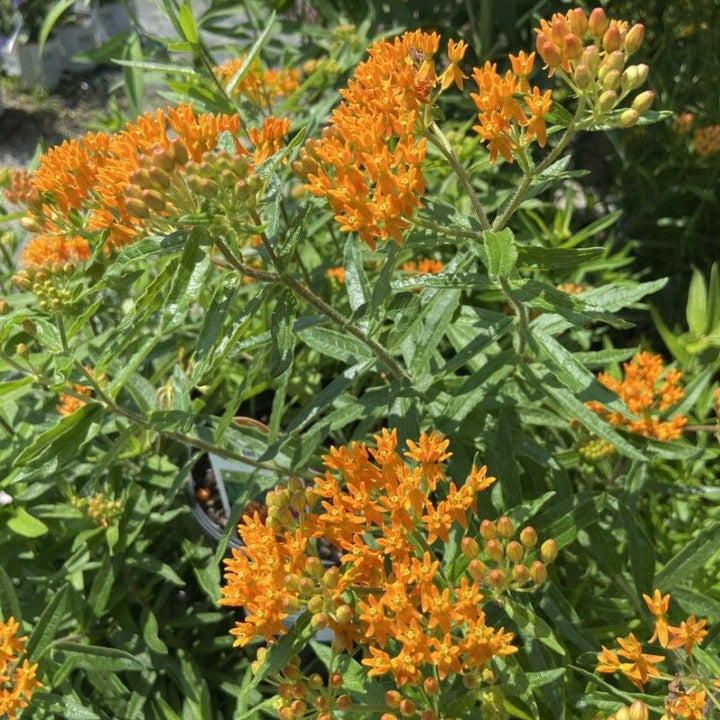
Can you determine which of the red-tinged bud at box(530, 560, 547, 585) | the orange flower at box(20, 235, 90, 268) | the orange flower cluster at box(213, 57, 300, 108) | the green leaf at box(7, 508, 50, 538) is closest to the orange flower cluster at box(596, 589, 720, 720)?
the red-tinged bud at box(530, 560, 547, 585)

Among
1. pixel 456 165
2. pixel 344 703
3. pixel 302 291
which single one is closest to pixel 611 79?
pixel 456 165

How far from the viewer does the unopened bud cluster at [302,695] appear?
1.51 metres

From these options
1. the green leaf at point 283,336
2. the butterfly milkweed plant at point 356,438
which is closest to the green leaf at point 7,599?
the butterfly milkweed plant at point 356,438

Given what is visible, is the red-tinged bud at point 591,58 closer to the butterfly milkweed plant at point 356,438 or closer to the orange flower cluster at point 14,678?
the butterfly milkweed plant at point 356,438

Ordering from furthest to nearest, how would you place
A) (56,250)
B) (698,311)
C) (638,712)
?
(698,311) < (56,250) < (638,712)

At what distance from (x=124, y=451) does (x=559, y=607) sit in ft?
4.37

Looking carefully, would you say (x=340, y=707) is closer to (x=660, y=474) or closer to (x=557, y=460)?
(x=557, y=460)

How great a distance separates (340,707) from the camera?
4.96ft

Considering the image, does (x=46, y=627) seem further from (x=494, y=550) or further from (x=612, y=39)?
(x=612, y=39)

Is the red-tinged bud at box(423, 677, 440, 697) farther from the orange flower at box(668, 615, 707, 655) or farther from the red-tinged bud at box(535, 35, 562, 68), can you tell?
the red-tinged bud at box(535, 35, 562, 68)

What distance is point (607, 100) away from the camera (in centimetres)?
149

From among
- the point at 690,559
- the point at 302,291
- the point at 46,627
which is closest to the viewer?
the point at 302,291

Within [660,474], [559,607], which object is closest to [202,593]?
[559,607]

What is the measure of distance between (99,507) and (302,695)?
Result: 3.26 ft
